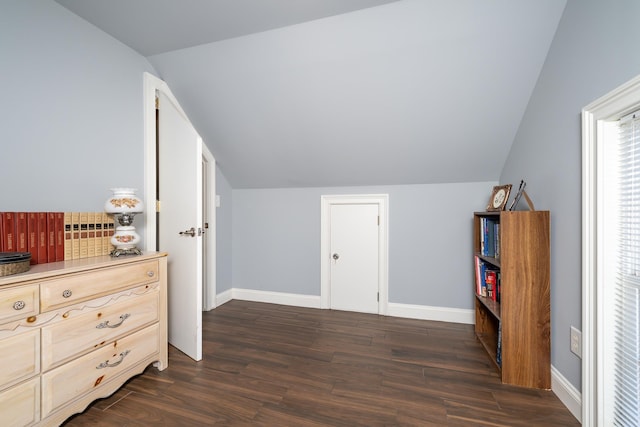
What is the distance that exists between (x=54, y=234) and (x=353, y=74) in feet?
7.56

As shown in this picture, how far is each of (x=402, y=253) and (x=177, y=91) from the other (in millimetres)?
2864

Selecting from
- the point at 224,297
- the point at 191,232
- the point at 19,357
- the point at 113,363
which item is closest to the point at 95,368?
the point at 113,363

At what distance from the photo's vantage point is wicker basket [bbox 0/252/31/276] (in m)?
1.26

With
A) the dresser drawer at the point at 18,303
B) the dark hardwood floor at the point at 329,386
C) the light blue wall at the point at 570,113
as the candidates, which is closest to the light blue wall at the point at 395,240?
the dark hardwood floor at the point at 329,386

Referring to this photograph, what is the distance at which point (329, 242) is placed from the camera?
10.8 feet

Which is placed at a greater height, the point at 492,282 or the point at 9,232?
the point at 9,232

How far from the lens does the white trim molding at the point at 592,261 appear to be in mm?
1401

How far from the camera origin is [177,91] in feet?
8.75

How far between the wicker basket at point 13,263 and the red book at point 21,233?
230mm

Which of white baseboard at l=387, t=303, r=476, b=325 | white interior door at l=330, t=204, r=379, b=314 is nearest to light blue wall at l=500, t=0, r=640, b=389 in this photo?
white baseboard at l=387, t=303, r=476, b=325

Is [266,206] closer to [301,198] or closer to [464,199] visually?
[301,198]

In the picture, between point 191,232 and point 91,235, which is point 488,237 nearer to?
point 191,232

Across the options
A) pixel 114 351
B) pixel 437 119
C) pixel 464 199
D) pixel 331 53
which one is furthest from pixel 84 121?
pixel 464 199

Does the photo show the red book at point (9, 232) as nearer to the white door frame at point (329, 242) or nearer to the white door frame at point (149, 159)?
the white door frame at point (149, 159)
